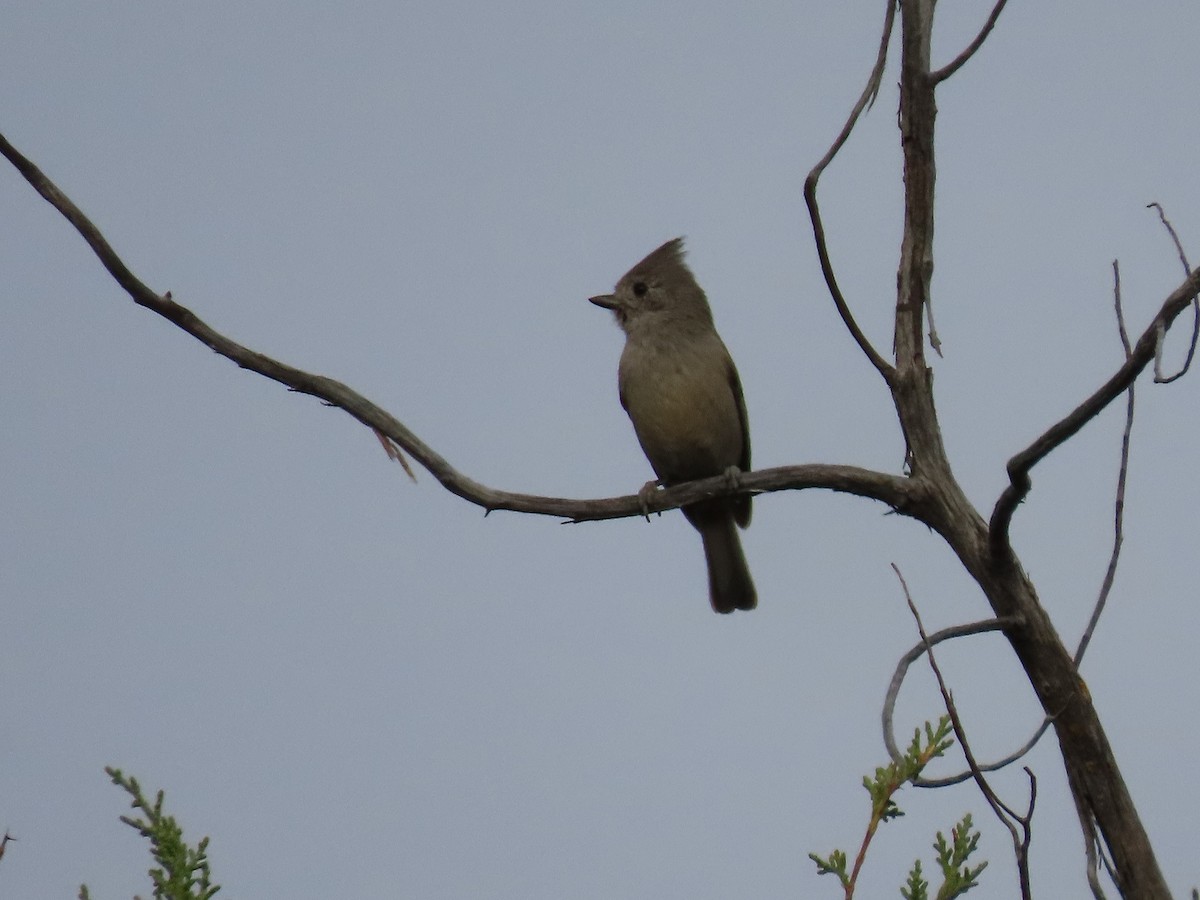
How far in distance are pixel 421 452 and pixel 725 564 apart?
3.59 m

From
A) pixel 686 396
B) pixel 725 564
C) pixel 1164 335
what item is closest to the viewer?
pixel 1164 335

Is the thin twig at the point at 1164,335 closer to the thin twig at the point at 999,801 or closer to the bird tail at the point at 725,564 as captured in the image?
the thin twig at the point at 999,801

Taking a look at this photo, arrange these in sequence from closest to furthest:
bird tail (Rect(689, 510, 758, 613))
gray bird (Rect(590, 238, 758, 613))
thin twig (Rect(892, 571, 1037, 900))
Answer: thin twig (Rect(892, 571, 1037, 900)) < gray bird (Rect(590, 238, 758, 613)) < bird tail (Rect(689, 510, 758, 613))

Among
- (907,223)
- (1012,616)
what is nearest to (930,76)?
(907,223)

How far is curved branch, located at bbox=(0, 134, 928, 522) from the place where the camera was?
144 inches

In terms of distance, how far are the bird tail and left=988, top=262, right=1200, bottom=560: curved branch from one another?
3.99m

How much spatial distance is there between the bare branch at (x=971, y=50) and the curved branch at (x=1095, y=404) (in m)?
0.99

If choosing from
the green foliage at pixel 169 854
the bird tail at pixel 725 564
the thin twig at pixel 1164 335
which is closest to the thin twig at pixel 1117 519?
the thin twig at pixel 1164 335

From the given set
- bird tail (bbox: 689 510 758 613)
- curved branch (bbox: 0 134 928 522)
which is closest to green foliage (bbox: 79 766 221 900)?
curved branch (bbox: 0 134 928 522)

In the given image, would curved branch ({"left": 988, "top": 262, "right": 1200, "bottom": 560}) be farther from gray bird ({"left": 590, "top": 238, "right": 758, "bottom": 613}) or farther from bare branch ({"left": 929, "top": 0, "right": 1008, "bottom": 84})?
gray bird ({"left": 590, "top": 238, "right": 758, "bottom": 613})

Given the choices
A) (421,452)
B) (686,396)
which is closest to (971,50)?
(421,452)

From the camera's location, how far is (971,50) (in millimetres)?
3701

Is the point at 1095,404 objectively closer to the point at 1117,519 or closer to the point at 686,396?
the point at 1117,519

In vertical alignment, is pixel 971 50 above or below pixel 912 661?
above
